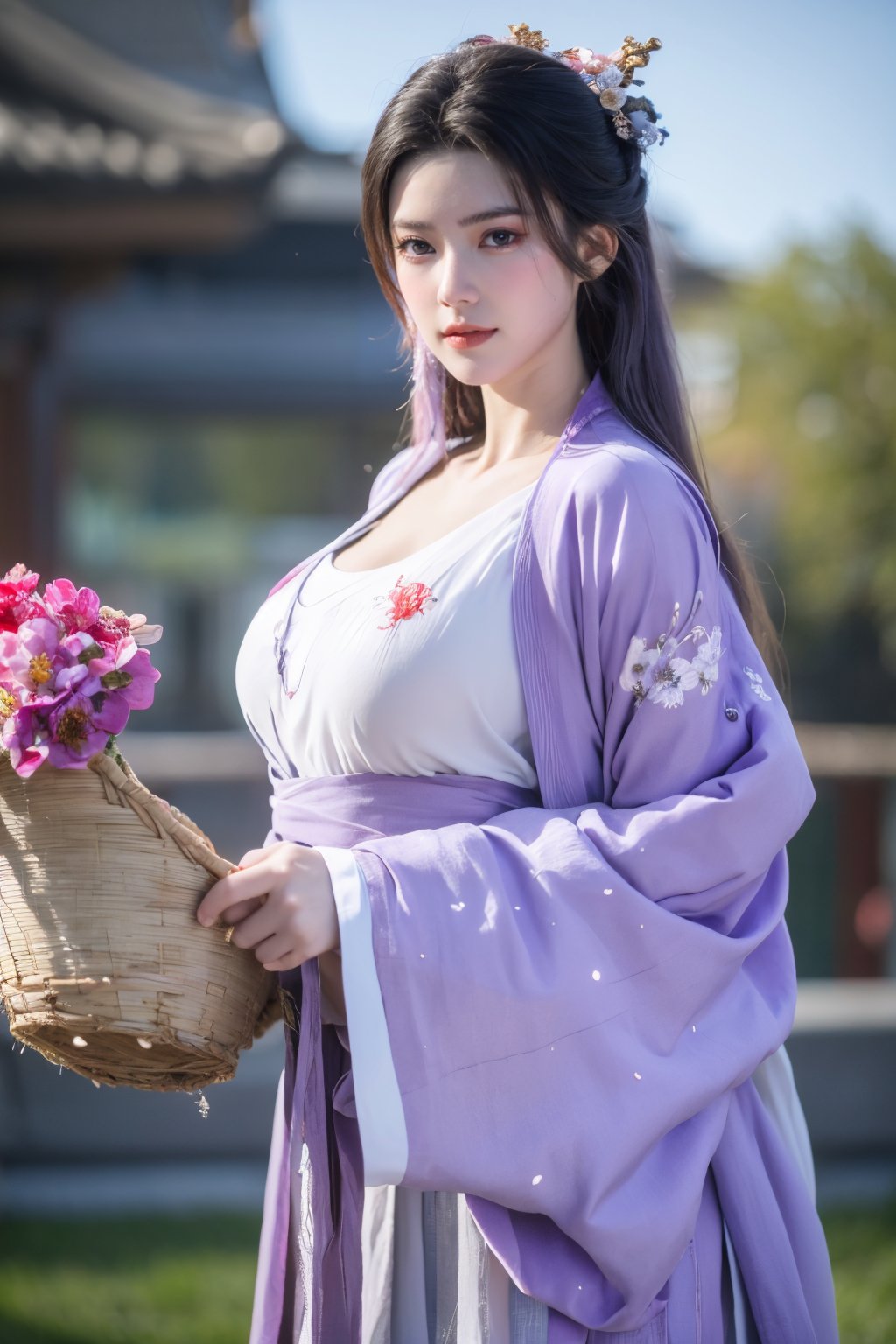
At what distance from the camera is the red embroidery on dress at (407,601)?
1638mm

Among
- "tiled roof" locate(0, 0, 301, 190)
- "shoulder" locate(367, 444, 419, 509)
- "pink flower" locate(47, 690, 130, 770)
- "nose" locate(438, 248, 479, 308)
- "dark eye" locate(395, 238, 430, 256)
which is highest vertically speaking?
"tiled roof" locate(0, 0, 301, 190)

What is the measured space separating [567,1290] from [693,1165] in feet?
0.66

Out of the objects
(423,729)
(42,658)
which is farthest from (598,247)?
(42,658)

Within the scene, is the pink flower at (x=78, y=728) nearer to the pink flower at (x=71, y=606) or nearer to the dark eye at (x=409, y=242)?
the pink flower at (x=71, y=606)

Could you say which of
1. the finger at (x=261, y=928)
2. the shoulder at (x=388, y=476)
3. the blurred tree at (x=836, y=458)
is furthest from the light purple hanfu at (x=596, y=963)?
the blurred tree at (x=836, y=458)

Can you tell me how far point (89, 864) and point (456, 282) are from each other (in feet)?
2.69

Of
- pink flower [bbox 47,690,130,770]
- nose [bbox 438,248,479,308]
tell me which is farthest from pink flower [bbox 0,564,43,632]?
nose [bbox 438,248,479,308]

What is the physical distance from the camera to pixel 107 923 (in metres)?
1.43

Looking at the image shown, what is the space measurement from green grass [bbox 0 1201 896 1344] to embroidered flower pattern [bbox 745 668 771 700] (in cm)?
226

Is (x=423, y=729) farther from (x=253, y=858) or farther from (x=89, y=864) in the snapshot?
(x=89, y=864)

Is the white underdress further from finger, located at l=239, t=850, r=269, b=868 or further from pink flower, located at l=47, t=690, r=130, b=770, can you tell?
pink flower, located at l=47, t=690, r=130, b=770

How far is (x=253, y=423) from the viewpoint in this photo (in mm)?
11367

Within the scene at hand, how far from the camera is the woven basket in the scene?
56.1 inches

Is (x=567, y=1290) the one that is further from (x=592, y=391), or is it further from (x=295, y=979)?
(x=592, y=391)
